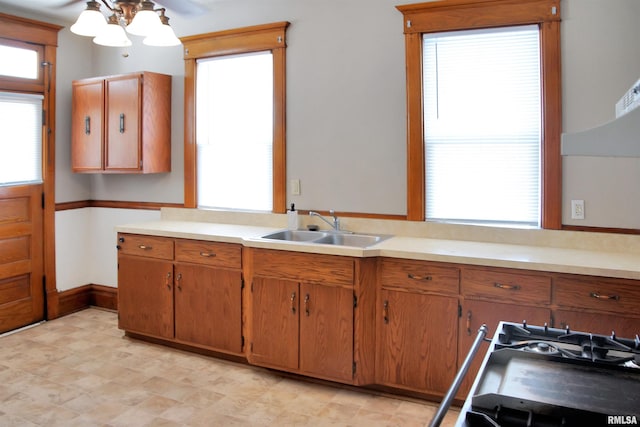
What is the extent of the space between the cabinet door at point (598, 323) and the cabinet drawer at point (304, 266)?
1.13 meters

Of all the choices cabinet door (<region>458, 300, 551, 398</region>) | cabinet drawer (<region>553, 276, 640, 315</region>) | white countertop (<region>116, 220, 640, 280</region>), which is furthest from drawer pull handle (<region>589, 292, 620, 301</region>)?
cabinet door (<region>458, 300, 551, 398</region>)

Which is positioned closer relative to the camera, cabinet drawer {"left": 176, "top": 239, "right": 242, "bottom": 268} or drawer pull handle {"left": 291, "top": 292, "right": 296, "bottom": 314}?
drawer pull handle {"left": 291, "top": 292, "right": 296, "bottom": 314}

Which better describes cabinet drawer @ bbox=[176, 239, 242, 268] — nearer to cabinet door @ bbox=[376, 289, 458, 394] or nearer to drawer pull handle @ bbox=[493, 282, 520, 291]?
cabinet door @ bbox=[376, 289, 458, 394]

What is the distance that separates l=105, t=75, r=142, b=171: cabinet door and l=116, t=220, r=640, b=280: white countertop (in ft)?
2.89

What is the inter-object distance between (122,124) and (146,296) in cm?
143

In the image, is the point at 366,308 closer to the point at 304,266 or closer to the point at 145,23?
the point at 304,266

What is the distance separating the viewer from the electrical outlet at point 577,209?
296 centimetres

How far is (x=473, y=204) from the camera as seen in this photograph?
3.26 metres

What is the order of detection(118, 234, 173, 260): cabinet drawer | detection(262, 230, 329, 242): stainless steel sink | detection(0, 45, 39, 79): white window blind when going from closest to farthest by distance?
detection(262, 230, 329, 242): stainless steel sink < detection(118, 234, 173, 260): cabinet drawer < detection(0, 45, 39, 79): white window blind

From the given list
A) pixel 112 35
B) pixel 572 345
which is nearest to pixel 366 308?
pixel 572 345

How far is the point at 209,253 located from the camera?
348 centimetres

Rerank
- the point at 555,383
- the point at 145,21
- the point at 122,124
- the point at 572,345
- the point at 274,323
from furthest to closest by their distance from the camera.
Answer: the point at 122,124, the point at 274,323, the point at 145,21, the point at 572,345, the point at 555,383

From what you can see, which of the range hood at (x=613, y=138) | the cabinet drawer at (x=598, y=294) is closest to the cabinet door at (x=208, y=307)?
the cabinet drawer at (x=598, y=294)

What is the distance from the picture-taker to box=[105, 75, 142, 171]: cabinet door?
13.4ft
